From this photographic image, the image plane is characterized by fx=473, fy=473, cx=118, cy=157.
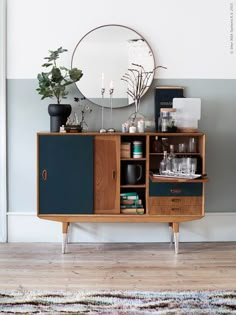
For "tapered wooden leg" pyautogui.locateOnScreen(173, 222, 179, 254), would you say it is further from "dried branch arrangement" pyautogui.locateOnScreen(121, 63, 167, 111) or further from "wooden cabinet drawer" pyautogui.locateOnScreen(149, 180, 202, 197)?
"dried branch arrangement" pyautogui.locateOnScreen(121, 63, 167, 111)

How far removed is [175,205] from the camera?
3516 millimetres

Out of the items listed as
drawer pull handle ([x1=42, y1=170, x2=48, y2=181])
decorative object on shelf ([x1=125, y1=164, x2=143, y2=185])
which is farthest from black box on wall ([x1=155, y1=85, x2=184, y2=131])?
drawer pull handle ([x1=42, y1=170, x2=48, y2=181])

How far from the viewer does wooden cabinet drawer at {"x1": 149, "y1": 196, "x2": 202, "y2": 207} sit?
3.51 meters

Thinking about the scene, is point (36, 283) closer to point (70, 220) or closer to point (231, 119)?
point (70, 220)

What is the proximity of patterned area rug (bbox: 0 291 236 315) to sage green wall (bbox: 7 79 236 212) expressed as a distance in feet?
4.13

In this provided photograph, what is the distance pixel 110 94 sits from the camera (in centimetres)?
380

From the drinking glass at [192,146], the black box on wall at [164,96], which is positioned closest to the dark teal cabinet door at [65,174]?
the black box on wall at [164,96]

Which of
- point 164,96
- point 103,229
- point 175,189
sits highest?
point 164,96

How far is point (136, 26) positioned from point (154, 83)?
477 millimetres

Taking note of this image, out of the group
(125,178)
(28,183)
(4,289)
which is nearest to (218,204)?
(125,178)

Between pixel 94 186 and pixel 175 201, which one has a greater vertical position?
pixel 94 186

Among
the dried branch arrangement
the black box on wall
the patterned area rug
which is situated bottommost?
the patterned area rug

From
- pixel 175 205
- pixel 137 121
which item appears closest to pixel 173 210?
pixel 175 205

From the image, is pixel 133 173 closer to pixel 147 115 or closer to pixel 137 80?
pixel 147 115
